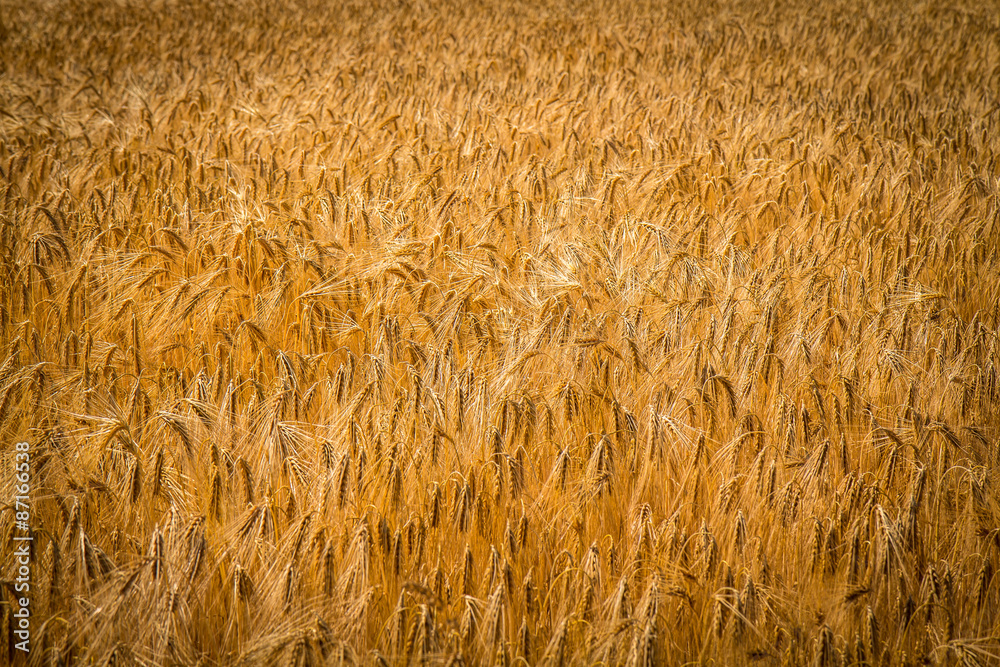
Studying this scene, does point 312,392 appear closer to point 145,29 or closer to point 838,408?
point 838,408

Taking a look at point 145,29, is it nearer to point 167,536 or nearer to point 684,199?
point 684,199

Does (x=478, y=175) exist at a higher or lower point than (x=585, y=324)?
higher

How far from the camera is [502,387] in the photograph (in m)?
1.93

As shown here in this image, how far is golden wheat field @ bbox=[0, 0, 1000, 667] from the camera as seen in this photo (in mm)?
1331

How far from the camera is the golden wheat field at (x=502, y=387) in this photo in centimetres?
133

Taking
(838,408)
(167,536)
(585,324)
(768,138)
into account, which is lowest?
(167,536)

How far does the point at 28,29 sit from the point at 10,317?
7.77 metres

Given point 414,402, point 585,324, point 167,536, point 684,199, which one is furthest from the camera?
point 684,199

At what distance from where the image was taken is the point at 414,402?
1.78 meters

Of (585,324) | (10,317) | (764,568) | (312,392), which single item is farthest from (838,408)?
(10,317)

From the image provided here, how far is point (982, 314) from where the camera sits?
2459 mm

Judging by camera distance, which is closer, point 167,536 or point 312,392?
point 167,536

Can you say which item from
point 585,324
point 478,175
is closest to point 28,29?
point 478,175

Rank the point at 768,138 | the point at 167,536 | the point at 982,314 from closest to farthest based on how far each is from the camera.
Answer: the point at 167,536 → the point at 982,314 → the point at 768,138
